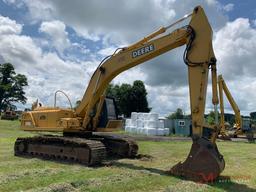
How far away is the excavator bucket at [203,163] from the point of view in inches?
416

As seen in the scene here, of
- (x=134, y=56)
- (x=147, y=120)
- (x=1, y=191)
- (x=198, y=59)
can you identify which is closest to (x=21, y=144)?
(x=134, y=56)

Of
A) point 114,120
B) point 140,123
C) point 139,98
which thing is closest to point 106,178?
point 114,120

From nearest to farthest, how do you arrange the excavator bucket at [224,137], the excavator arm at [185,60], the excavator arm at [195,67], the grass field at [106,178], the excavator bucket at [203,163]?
1. the grass field at [106,178]
2. the excavator bucket at [203,163]
3. the excavator arm at [195,67]
4. the excavator arm at [185,60]
5. the excavator bucket at [224,137]

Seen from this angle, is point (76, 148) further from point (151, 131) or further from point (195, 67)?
point (151, 131)

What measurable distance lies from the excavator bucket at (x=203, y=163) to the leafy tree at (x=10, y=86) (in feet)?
259

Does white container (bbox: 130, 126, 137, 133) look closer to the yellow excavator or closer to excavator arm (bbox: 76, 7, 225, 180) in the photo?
the yellow excavator

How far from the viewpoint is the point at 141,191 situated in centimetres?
926

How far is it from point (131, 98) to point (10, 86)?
26949 mm

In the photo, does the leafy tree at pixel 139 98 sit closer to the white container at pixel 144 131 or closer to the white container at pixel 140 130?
the white container at pixel 140 130

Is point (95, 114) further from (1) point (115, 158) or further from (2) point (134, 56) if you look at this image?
(2) point (134, 56)

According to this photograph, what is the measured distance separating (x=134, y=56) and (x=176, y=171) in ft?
14.4

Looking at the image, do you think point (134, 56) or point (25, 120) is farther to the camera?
point (25, 120)

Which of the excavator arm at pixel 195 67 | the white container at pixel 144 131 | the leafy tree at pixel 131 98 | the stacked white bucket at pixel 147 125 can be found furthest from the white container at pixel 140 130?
the leafy tree at pixel 131 98

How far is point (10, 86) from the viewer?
Result: 85.9 m
